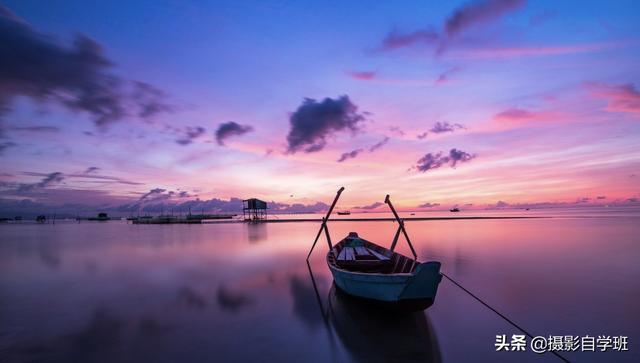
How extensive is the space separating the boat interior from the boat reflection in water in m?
2.00

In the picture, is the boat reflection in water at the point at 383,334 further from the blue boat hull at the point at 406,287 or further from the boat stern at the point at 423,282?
the boat stern at the point at 423,282

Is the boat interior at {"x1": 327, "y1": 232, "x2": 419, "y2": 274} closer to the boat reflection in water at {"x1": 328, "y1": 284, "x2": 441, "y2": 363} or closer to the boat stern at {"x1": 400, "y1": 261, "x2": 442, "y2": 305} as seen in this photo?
the boat reflection in water at {"x1": 328, "y1": 284, "x2": 441, "y2": 363}

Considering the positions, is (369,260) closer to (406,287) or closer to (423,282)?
(406,287)

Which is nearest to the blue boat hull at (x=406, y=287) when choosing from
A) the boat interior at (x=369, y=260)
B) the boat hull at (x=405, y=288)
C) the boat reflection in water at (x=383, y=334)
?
the boat hull at (x=405, y=288)

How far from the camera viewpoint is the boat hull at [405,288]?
32.3 feet

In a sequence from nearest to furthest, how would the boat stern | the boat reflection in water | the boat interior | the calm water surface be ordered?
the boat reflection in water
the calm water surface
the boat stern
the boat interior

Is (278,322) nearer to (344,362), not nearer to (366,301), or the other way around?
(366,301)

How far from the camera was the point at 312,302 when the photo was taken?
1447 cm

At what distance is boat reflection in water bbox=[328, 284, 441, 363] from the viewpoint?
8.60m

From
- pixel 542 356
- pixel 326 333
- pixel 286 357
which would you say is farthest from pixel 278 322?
pixel 542 356

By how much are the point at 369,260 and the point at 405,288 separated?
18.9 ft

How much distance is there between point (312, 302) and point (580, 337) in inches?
369

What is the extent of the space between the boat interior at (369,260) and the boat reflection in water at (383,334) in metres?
2.00

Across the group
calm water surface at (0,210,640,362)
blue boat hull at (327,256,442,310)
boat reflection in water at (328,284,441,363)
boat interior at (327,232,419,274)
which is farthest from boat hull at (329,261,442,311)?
boat interior at (327,232,419,274)
